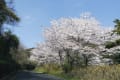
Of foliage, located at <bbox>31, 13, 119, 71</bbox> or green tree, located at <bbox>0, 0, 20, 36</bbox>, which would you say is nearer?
green tree, located at <bbox>0, 0, 20, 36</bbox>

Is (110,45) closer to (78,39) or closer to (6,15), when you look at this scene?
(78,39)

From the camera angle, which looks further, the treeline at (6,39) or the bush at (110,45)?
the bush at (110,45)

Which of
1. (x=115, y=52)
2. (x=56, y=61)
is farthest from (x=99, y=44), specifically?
(x=56, y=61)

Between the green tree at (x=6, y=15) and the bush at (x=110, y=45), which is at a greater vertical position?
the green tree at (x=6, y=15)

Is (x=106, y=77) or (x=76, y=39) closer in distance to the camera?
(x=106, y=77)

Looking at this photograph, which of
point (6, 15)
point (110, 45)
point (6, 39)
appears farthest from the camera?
point (6, 39)

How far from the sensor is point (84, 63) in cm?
3812

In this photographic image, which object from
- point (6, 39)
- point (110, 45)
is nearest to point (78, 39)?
point (110, 45)

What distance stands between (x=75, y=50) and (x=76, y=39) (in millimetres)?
1294

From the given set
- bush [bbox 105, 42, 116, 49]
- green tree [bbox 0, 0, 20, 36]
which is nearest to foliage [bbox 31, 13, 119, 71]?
bush [bbox 105, 42, 116, 49]

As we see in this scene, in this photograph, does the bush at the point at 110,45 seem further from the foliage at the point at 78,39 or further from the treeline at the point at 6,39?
the treeline at the point at 6,39

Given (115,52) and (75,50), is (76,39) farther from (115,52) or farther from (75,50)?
(115,52)

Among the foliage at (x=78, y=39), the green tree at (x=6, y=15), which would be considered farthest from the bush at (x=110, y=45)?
the green tree at (x=6, y=15)

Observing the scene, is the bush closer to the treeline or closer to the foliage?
the foliage
